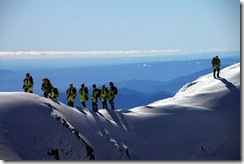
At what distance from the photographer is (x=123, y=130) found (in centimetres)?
2470

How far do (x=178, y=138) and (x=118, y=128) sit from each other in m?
4.27

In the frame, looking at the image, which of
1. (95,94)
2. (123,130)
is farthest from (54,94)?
(123,130)

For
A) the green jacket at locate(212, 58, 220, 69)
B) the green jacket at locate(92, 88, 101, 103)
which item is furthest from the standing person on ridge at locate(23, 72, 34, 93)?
the green jacket at locate(212, 58, 220, 69)

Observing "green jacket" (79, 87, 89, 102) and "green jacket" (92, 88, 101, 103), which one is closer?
"green jacket" (79, 87, 89, 102)

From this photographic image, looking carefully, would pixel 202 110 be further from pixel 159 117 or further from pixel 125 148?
pixel 125 148

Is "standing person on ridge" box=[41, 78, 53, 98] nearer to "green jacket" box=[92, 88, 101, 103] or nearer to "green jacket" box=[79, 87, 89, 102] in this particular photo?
"green jacket" box=[79, 87, 89, 102]

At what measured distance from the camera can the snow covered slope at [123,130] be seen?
2044 centimetres

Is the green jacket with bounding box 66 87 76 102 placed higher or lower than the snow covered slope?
higher

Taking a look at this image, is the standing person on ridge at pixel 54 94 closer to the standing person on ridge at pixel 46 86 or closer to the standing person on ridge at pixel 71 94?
the standing person on ridge at pixel 46 86

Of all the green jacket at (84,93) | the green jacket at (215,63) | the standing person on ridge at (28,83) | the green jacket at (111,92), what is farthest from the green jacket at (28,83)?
the green jacket at (215,63)

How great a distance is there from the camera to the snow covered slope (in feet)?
67.1

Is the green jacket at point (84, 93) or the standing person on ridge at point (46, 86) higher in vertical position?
the standing person on ridge at point (46, 86)

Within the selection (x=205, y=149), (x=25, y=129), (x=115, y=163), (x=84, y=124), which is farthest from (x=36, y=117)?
(x=205, y=149)

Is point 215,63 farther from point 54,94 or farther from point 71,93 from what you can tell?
point 54,94
